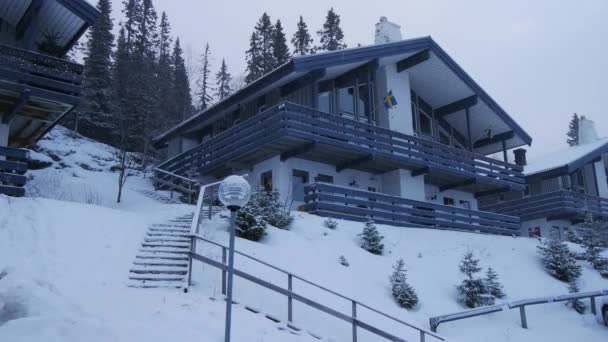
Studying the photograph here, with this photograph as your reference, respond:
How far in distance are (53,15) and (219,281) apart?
520 inches

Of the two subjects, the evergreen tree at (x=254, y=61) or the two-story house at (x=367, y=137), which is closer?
the two-story house at (x=367, y=137)

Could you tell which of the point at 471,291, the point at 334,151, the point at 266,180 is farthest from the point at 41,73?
the point at 471,291

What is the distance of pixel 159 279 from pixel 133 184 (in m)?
19.4

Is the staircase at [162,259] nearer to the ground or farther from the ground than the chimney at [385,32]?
nearer to the ground

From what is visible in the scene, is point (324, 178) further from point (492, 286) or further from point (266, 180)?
point (492, 286)

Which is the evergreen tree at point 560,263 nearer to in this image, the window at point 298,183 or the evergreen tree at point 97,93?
the window at point 298,183

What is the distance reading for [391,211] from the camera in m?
21.5

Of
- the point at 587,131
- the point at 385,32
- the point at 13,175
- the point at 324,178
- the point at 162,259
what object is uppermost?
the point at 385,32

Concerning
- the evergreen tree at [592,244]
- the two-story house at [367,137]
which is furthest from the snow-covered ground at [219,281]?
the two-story house at [367,137]

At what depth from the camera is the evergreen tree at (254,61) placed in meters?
52.9

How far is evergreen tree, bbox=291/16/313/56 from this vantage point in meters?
52.6

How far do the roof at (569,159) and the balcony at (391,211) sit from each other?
26.1 feet

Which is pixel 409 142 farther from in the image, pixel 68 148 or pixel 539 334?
pixel 68 148

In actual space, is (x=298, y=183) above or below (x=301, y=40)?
below
